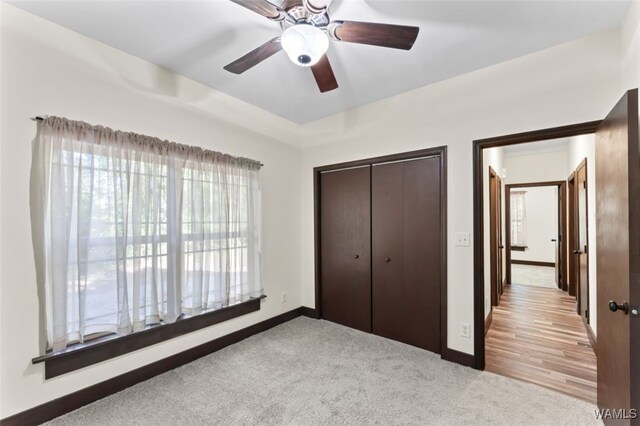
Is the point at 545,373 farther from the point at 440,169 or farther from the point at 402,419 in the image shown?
the point at 440,169

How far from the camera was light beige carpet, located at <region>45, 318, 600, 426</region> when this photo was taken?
1.81m

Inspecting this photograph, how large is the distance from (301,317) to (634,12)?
392cm

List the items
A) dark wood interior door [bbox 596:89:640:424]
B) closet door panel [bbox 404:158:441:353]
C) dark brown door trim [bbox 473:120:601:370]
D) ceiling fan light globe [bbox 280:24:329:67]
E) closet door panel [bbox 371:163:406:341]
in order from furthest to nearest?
closet door panel [bbox 371:163:406:341], closet door panel [bbox 404:158:441:353], dark brown door trim [bbox 473:120:601:370], ceiling fan light globe [bbox 280:24:329:67], dark wood interior door [bbox 596:89:640:424]

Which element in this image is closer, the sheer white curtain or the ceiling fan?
the ceiling fan

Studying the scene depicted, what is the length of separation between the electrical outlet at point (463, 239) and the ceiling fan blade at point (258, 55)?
6.93 ft

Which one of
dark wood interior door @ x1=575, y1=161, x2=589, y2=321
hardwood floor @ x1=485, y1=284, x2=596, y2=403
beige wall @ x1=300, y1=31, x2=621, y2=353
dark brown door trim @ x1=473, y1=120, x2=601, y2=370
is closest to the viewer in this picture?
beige wall @ x1=300, y1=31, x2=621, y2=353

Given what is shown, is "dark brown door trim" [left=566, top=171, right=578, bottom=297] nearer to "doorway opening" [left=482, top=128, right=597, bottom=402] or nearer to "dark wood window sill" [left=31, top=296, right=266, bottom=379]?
"doorway opening" [left=482, top=128, right=597, bottom=402]

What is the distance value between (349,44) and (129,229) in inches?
85.5

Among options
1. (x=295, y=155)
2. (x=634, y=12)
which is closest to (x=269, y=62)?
(x=295, y=155)

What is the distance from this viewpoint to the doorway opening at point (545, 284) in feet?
8.13

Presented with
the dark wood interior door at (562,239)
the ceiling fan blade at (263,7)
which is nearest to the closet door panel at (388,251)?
the ceiling fan blade at (263,7)

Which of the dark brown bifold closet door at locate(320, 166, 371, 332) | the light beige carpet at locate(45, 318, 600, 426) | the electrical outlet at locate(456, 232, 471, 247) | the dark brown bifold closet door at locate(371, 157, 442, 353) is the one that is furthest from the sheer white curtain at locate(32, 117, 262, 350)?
the electrical outlet at locate(456, 232, 471, 247)

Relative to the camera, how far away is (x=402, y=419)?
70.9 inches

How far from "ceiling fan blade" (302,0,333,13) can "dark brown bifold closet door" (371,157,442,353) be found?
1.75 m
